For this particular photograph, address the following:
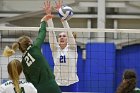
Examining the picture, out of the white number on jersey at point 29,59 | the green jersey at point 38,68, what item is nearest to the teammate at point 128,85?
the green jersey at point 38,68

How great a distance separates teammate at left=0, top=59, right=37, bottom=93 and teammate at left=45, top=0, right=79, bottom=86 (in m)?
1.71

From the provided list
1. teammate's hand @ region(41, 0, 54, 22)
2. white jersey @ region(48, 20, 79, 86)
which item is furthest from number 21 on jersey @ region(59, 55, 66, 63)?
teammate's hand @ region(41, 0, 54, 22)

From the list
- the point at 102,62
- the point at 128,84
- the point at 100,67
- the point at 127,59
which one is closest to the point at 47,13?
the point at 128,84

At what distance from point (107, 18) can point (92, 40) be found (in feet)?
2.15

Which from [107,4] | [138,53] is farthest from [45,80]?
[107,4]

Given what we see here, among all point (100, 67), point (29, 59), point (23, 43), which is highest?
point (23, 43)

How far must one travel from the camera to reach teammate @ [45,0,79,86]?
4.71 metres

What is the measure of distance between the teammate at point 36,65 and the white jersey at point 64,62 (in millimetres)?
1061

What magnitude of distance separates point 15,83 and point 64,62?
1.79 metres

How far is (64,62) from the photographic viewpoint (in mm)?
4715

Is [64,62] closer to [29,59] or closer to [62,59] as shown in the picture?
[62,59]

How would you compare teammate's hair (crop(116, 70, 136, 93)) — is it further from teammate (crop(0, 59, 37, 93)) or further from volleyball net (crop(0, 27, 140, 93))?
volleyball net (crop(0, 27, 140, 93))

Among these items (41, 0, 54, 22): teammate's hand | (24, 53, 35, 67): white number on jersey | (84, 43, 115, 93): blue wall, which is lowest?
(84, 43, 115, 93): blue wall

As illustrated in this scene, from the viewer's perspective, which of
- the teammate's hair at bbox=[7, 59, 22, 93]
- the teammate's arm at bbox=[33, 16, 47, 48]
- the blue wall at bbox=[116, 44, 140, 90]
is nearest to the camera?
the teammate's hair at bbox=[7, 59, 22, 93]
